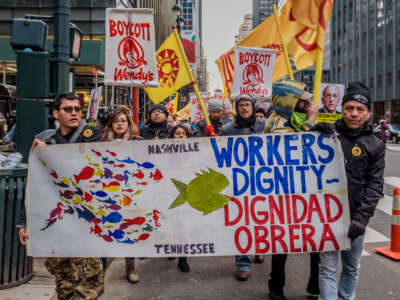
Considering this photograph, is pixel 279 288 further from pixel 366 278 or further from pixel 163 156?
pixel 163 156

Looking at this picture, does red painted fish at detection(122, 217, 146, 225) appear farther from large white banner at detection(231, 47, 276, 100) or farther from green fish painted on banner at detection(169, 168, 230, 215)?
large white banner at detection(231, 47, 276, 100)

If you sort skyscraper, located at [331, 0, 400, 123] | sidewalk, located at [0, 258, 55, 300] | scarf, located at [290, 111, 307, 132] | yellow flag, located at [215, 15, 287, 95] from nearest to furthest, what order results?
scarf, located at [290, 111, 307, 132] → sidewalk, located at [0, 258, 55, 300] → yellow flag, located at [215, 15, 287, 95] → skyscraper, located at [331, 0, 400, 123]

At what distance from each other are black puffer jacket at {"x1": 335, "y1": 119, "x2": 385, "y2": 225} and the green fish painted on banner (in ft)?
3.43

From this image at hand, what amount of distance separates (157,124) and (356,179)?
316cm

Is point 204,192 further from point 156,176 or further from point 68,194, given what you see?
point 68,194

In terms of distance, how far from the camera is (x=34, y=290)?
12.7 feet

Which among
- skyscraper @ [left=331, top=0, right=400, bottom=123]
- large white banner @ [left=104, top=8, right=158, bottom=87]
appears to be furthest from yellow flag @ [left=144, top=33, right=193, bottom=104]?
skyscraper @ [left=331, top=0, right=400, bottom=123]

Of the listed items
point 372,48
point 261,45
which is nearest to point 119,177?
point 261,45

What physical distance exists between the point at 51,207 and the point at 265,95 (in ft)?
16.2

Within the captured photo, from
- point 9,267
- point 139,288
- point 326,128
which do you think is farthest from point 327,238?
point 9,267

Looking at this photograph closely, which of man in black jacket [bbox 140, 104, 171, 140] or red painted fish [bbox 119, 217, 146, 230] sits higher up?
man in black jacket [bbox 140, 104, 171, 140]

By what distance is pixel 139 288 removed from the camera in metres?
4.11

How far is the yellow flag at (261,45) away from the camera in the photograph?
6738mm

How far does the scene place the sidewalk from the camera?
3719mm
